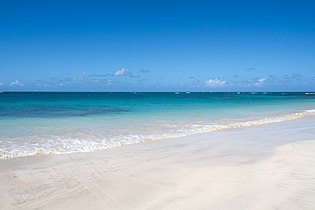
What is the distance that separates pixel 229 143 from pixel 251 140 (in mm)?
1211

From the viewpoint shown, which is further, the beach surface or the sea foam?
the sea foam

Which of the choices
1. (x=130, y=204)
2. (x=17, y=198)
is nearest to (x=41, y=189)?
(x=17, y=198)

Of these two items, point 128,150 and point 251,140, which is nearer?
point 128,150

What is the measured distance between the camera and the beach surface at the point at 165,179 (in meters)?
5.03

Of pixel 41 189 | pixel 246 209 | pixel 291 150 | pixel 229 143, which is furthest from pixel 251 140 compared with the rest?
pixel 41 189

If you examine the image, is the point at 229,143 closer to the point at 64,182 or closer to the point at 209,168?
the point at 209,168

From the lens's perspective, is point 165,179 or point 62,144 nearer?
point 165,179

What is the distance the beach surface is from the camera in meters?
5.03

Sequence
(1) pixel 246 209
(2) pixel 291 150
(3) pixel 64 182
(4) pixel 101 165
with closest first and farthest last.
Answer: (1) pixel 246 209
(3) pixel 64 182
(4) pixel 101 165
(2) pixel 291 150

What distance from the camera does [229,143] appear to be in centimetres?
1084

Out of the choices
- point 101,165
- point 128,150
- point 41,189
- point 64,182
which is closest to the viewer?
point 41,189

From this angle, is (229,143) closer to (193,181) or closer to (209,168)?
(209,168)

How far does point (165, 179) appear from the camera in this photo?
6273 millimetres

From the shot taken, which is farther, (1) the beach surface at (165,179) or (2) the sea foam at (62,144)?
(2) the sea foam at (62,144)
